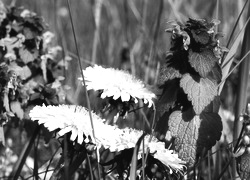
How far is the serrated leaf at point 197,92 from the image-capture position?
1.73 meters

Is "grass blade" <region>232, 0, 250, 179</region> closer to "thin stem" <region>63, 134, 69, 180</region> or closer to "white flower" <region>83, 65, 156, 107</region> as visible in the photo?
"white flower" <region>83, 65, 156, 107</region>

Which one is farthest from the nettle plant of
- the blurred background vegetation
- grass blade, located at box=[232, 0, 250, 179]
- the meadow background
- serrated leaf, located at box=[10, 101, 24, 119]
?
the blurred background vegetation

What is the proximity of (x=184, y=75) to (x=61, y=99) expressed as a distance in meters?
0.65

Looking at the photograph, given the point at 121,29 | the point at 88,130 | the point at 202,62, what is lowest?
the point at 121,29

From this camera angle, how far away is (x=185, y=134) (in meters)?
1.78

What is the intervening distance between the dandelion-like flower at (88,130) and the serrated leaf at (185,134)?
0.18 feet

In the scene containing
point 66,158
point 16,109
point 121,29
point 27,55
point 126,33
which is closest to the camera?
point 66,158

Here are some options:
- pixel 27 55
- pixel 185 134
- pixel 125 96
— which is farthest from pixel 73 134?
pixel 27 55

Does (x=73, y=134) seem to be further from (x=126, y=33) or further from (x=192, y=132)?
(x=126, y=33)

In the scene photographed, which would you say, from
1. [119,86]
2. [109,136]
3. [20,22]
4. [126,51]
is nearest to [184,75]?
[119,86]

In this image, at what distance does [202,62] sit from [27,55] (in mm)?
782

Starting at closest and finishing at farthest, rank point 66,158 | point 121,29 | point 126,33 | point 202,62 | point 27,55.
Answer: point 66,158, point 202,62, point 27,55, point 126,33, point 121,29

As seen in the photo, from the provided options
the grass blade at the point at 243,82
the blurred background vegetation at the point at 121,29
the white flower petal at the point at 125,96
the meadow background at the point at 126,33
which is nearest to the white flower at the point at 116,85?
the white flower petal at the point at 125,96

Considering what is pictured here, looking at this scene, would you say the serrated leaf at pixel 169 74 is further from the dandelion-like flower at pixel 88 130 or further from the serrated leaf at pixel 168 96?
the dandelion-like flower at pixel 88 130
